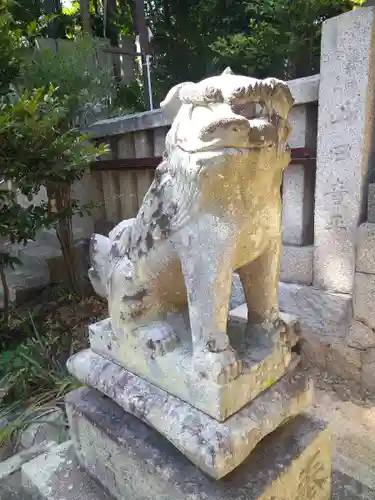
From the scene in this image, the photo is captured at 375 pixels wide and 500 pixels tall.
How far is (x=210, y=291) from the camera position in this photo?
0.78m

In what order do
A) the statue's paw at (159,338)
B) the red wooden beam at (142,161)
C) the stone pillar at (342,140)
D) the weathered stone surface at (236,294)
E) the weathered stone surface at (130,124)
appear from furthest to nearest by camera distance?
the weathered stone surface at (130,124) → the weathered stone surface at (236,294) → the red wooden beam at (142,161) → the stone pillar at (342,140) → the statue's paw at (159,338)

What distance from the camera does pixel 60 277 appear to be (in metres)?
3.11

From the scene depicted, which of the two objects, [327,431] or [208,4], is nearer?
[327,431]

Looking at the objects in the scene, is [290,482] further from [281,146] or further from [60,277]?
[60,277]

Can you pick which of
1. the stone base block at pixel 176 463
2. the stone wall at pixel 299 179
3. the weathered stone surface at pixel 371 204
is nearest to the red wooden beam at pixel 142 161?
the stone wall at pixel 299 179

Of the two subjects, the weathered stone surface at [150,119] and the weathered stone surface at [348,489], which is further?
the weathered stone surface at [150,119]

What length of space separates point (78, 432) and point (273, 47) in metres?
4.10

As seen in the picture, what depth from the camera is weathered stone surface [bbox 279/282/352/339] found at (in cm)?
181

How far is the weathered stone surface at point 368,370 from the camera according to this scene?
178 cm

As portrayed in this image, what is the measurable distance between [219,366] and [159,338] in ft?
0.64

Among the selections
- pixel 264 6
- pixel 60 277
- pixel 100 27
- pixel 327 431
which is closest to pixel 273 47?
pixel 264 6

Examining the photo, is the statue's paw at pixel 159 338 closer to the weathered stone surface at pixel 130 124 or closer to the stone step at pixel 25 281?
the weathered stone surface at pixel 130 124

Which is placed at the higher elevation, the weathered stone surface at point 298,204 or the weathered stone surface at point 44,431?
the weathered stone surface at point 298,204

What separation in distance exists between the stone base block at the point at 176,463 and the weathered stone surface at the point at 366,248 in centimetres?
89
